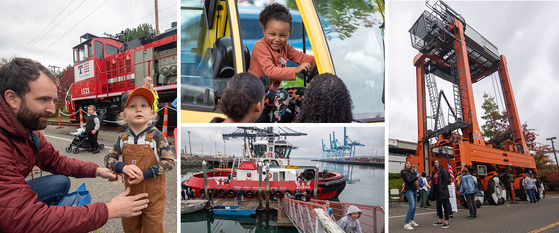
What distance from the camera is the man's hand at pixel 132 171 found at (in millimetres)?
1185

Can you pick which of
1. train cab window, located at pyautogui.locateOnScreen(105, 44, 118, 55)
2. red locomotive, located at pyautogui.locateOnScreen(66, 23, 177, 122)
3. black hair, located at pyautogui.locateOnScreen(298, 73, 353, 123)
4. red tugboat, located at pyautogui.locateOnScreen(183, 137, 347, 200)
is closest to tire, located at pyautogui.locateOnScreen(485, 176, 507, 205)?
red tugboat, located at pyautogui.locateOnScreen(183, 137, 347, 200)

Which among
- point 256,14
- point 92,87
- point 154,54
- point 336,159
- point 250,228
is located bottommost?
point 250,228

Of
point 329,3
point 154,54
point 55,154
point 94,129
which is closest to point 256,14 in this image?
point 329,3

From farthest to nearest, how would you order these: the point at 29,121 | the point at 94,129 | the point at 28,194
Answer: the point at 94,129 < the point at 29,121 < the point at 28,194

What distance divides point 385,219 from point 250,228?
158 cm

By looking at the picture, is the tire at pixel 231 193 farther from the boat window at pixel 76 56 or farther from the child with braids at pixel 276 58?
the boat window at pixel 76 56

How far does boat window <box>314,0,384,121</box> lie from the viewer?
143 cm

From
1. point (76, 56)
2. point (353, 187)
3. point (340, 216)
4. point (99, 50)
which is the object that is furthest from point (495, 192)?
point (76, 56)

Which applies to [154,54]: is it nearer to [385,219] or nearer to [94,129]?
[94,129]

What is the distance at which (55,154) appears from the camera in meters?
1.29

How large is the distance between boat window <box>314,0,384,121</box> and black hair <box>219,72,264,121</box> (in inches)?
17.3

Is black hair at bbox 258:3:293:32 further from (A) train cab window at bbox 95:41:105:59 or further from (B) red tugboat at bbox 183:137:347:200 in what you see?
(A) train cab window at bbox 95:41:105:59

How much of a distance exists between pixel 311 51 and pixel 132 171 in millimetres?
1001

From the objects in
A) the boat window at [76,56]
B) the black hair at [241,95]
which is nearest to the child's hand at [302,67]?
the black hair at [241,95]
